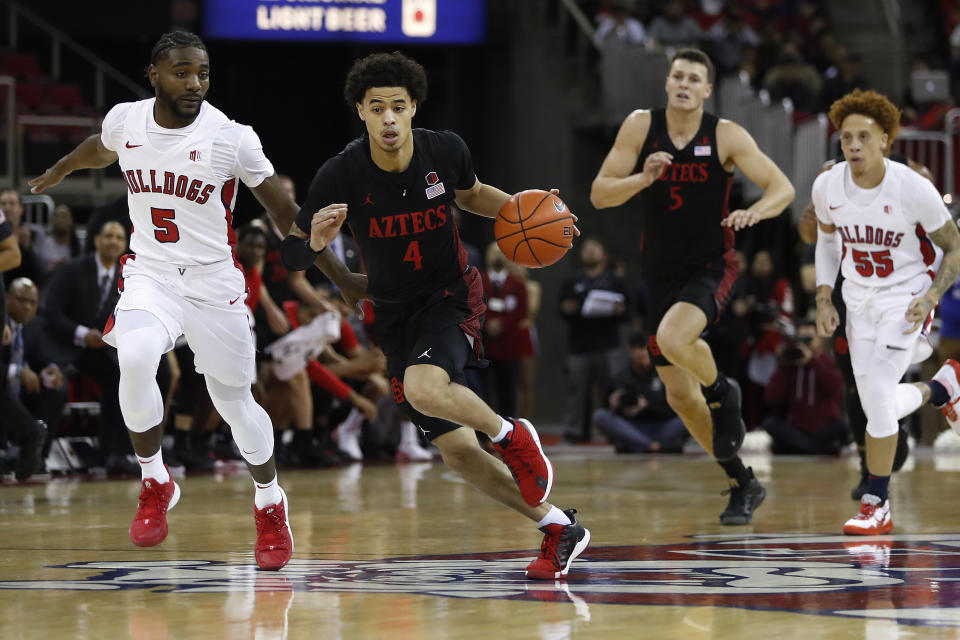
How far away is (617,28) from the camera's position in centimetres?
1725

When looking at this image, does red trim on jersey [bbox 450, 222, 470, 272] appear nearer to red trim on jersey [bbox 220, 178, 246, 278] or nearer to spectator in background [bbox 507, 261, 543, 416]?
red trim on jersey [bbox 220, 178, 246, 278]

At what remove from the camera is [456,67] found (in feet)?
65.6

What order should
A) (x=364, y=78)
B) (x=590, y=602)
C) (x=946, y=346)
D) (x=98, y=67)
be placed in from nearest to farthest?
1. (x=590, y=602)
2. (x=364, y=78)
3. (x=946, y=346)
4. (x=98, y=67)

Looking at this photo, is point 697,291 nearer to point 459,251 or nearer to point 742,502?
point 742,502

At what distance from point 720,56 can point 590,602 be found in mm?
13135

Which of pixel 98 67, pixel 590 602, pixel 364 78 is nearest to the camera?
pixel 590 602

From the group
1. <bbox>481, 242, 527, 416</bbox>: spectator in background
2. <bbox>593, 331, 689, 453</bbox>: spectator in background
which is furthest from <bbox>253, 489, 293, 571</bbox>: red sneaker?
<bbox>481, 242, 527, 416</bbox>: spectator in background

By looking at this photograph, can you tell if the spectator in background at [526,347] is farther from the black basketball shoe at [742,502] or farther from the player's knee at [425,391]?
the player's knee at [425,391]

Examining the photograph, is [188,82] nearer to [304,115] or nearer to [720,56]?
[720,56]

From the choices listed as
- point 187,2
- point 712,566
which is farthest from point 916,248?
point 187,2

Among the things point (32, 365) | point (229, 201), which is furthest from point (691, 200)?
point (32, 365)

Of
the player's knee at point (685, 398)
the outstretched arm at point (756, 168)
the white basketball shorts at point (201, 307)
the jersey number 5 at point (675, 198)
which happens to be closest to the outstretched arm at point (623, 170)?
the jersey number 5 at point (675, 198)

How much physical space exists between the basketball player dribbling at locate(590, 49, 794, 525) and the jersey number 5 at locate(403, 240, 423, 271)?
6.22 feet

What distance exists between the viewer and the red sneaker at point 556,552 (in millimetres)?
5094
